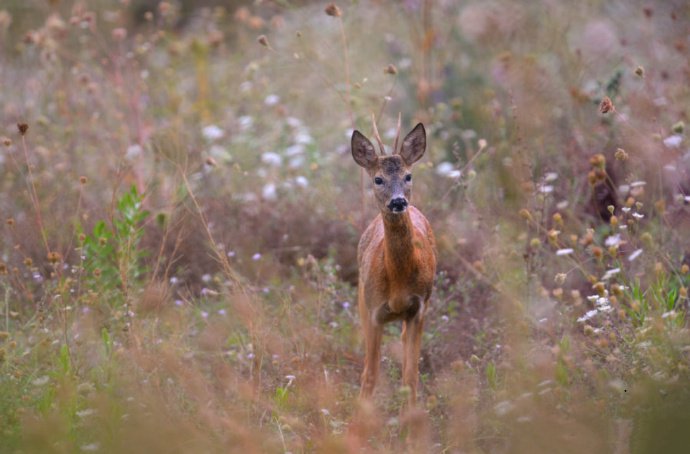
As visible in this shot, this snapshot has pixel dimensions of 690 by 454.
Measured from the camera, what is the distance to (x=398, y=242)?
220 inches

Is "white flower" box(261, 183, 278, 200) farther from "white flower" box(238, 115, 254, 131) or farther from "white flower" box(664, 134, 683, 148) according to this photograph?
"white flower" box(664, 134, 683, 148)

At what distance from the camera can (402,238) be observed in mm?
5586

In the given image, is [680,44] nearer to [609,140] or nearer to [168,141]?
[609,140]

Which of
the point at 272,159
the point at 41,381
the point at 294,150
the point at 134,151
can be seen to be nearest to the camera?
the point at 41,381

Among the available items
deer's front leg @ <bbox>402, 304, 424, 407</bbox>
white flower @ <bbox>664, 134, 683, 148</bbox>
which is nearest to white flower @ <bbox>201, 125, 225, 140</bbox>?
deer's front leg @ <bbox>402, 304, 424, 407</bbox>

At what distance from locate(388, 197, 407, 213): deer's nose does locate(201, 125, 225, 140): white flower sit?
4083 millimetres

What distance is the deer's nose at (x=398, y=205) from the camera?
210 inches

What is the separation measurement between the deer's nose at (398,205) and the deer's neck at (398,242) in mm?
169

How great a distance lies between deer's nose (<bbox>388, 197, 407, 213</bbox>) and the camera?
210 inches

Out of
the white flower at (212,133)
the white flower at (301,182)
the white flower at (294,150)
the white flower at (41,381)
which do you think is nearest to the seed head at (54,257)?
the white flower at (41,381)

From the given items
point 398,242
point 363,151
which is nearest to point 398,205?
point 398,242

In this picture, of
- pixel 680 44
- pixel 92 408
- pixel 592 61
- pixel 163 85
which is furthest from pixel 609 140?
pixel 163 85

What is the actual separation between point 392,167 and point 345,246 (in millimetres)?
2291

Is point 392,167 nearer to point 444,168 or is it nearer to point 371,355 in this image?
point 371,355
